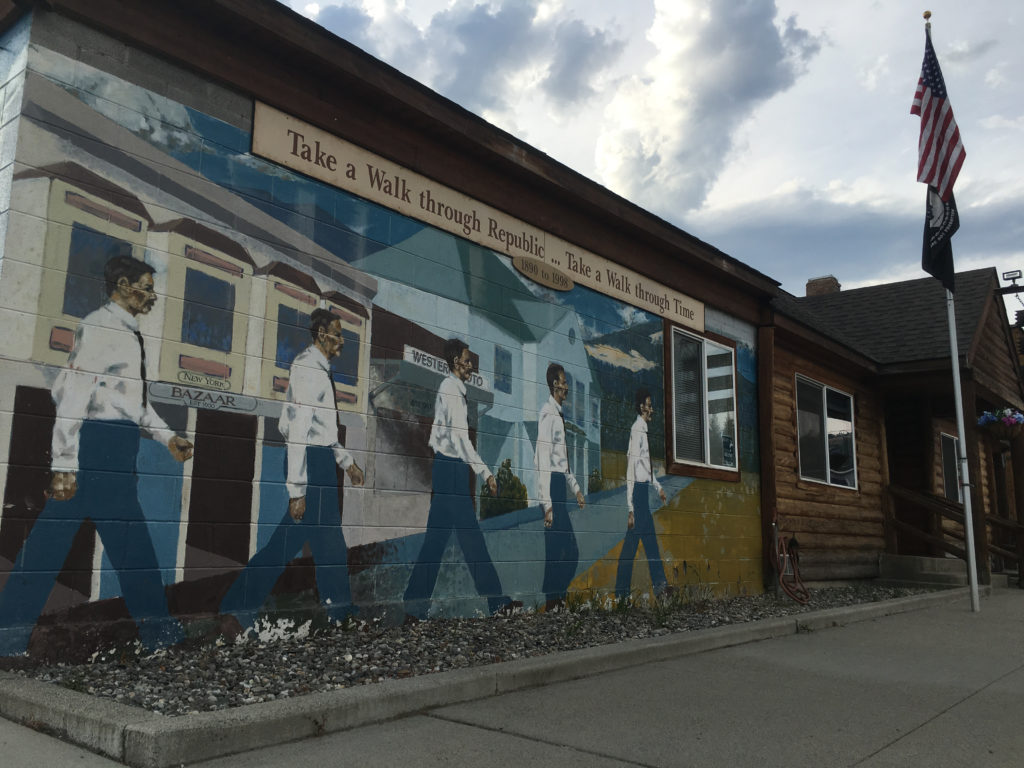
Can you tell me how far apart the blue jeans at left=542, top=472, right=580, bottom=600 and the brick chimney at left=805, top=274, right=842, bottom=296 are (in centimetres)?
1580

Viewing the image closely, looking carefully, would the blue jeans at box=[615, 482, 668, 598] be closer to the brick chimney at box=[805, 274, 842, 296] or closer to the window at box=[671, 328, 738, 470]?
the window at box=[671, 328, 738, 470]

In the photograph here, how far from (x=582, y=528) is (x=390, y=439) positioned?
2.68 meters

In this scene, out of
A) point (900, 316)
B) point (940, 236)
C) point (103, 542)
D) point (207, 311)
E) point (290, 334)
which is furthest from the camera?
point (900, 316)

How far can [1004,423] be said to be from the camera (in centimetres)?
1509

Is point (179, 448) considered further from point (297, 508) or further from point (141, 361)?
point (297, 508)

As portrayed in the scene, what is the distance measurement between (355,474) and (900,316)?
13.9 meters

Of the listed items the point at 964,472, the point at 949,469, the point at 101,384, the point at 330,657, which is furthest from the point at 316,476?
the point at 949,469

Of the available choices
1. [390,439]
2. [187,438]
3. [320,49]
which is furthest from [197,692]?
[320,49]

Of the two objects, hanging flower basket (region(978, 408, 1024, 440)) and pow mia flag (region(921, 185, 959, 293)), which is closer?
pow mia flag (region(921, 185, 959, 293))

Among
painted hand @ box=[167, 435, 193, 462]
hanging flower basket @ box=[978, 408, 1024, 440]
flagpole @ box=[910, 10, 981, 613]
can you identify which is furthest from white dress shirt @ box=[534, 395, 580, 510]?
hanging flower basket @ box=[978, 408, 1024, 440]

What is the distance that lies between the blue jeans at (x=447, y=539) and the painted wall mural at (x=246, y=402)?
0.06 feet

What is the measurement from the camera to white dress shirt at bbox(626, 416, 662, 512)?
9172mm

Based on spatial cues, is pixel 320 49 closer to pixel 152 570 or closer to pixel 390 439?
pixel 390 439

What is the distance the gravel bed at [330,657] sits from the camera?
4.31m
